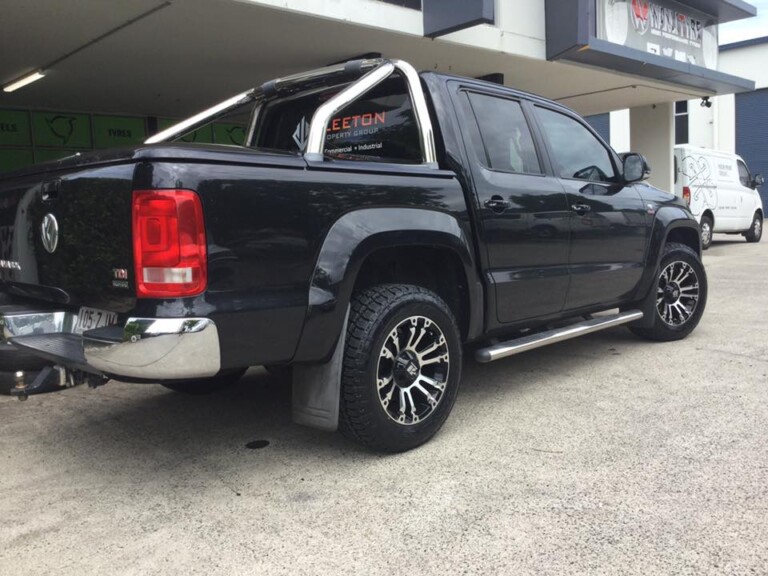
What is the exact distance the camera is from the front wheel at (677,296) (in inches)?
219

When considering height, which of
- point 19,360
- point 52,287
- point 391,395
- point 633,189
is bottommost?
point 391,395

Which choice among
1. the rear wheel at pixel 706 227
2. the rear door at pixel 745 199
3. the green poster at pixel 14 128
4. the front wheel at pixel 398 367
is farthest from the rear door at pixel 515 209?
the rear door at pixel 745 199

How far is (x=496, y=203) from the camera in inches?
152

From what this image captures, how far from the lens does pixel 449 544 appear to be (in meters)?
2.57

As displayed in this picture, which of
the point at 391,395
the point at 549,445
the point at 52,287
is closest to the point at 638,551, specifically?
the point at 549,445

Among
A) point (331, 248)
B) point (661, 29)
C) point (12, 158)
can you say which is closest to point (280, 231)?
point (331, 248)

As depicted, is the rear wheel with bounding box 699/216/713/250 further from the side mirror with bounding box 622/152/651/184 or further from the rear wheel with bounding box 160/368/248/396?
the rear wheel with bounding box 160/368/248/396

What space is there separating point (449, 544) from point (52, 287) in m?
2.16

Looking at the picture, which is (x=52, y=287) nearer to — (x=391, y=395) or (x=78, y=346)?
(x=78, y=346)

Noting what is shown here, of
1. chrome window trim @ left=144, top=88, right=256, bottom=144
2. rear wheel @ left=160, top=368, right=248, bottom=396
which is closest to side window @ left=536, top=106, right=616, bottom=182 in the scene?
chrome window trim @ left=144, top=88, right=256, bottom=144

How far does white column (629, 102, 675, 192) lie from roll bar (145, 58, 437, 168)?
42.1 ft

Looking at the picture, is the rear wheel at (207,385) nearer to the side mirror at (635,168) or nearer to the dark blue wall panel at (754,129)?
the side mirror at (635,168)

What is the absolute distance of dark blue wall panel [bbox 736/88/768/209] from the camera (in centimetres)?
2695

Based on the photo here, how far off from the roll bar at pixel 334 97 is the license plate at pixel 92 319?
1060mm
